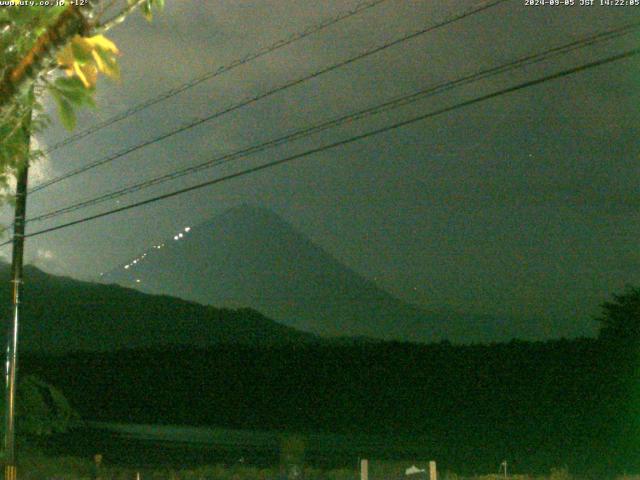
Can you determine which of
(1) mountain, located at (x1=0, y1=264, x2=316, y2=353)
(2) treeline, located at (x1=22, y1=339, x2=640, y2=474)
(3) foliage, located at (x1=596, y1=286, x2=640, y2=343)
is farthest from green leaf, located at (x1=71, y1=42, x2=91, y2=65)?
(1) mountain, located at (x1=0, y1=264, x2=316, y2=353)

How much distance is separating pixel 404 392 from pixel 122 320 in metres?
66.9

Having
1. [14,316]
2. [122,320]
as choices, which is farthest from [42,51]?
[122,320]

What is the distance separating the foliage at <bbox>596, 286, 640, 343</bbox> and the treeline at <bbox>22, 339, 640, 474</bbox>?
86.6 inches

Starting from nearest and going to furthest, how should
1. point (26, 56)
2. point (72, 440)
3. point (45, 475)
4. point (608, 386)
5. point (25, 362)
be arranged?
point (26, 56) < point (45, 475) < point (72, 440) < point (608, 386) < point (25, 362)

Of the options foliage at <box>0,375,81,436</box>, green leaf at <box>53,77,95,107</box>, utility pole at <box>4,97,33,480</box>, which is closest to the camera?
green leaf at <box>53,77,95,107</box>

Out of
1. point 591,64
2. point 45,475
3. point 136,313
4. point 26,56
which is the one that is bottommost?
point 45,475

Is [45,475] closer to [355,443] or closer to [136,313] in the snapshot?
[355,443]

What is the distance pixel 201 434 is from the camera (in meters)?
48.1

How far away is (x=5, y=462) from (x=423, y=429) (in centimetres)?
3214

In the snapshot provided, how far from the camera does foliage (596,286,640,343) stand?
55094 millimetres

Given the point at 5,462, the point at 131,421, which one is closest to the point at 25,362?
the point at 131,421

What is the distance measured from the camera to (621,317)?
186 feet

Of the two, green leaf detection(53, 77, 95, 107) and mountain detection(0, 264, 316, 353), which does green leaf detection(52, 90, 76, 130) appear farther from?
mountain detection(0, 264, 316, 353)

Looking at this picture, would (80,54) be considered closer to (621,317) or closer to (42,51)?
(42,51)
